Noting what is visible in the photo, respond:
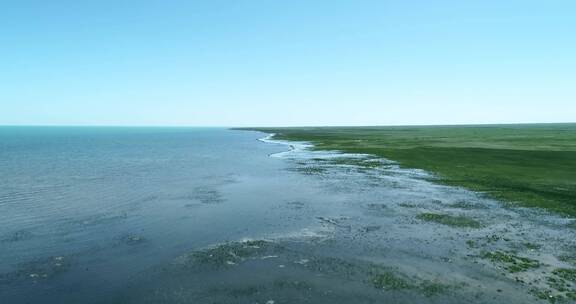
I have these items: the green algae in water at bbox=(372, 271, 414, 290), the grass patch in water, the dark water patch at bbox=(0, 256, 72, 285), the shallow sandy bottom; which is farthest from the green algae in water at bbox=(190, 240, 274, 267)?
the grass patch in water

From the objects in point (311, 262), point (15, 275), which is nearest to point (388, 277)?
point (311, 262)

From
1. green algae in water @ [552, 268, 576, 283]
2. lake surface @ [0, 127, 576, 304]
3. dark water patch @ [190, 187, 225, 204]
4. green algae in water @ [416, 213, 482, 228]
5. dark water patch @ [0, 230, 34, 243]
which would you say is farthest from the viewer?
dark water patch @ [190, 187, 225, 204]

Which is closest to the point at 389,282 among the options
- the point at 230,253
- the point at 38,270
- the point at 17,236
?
the point at 230,253

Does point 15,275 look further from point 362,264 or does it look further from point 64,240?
point 362,264

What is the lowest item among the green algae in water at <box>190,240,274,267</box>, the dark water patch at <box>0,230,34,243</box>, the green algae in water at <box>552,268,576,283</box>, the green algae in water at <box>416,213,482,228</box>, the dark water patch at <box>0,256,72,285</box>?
the green algae in water at <box>416,213,482,228</box>

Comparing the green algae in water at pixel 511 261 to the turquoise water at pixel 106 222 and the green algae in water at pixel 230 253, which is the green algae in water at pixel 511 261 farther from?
the turquoise water at pixel 106 222

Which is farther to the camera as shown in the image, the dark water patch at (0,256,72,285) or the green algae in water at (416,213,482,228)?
the green algae in water at (416,213,482,228)

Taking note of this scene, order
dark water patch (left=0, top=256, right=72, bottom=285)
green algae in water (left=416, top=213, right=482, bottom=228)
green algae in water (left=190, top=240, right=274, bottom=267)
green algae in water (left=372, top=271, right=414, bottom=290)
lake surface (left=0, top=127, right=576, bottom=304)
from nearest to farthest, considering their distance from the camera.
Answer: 1. lake surface (left=0, top=127, right=576, bottom=304)
2. green algae in water (left=372, top=271, right=414, bottom=290)
3. dark water patch (left=0, top=256, right=72, bottom=285)
4. green algae in water (left=190, top=240, right=274, bottom=267)
5. green algae in water (left=416, top=213, right=482, bottom=228)

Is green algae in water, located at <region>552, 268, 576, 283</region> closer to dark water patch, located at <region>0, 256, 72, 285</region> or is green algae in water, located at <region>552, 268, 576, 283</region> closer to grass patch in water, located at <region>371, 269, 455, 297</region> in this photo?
grass patch in water, located at <region>371, 269, 455, 297</region>
